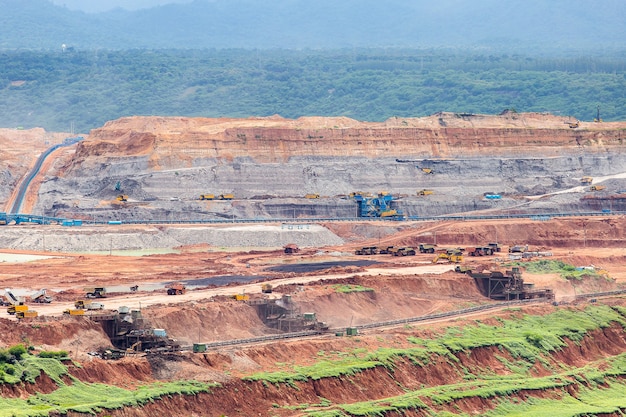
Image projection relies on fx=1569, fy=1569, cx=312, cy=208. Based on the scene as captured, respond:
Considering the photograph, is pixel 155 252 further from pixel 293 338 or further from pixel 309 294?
pixel 293 338

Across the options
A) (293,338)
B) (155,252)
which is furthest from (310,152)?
(293,338)

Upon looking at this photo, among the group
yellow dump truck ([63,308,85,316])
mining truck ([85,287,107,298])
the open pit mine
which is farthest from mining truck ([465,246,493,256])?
yellow dump truck ([63,308,85,316])

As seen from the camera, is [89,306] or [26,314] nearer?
[26,314]

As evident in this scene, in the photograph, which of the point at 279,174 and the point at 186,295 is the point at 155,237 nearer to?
the point at 279,174

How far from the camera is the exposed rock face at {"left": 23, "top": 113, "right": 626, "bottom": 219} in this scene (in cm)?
17388

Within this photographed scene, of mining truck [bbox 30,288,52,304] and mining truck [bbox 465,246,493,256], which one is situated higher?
mining truck [bbox 30,288,52,304]

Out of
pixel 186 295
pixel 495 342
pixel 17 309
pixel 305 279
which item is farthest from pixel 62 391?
pixel 305 279

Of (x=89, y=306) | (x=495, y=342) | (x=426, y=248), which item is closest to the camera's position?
(x=89, y=306)

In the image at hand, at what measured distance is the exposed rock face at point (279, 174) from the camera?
173875 mm

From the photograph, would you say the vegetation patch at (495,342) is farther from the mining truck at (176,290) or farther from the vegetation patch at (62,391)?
the mining truck at (176,290)

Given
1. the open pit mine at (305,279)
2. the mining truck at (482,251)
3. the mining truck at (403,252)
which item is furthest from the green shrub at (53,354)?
the mining truck at (482,251)

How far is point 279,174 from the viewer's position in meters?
186

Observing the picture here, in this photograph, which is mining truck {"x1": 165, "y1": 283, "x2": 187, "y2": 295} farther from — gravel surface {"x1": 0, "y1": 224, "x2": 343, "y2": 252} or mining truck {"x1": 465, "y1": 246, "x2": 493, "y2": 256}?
mining truck {"x1": 465, "y1": 246, "x2": 493, "y2": 256}

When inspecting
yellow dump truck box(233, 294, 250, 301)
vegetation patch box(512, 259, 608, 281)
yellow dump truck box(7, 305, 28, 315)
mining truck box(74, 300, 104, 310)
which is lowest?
vegetation patch box(512, 259, 608, 281)
